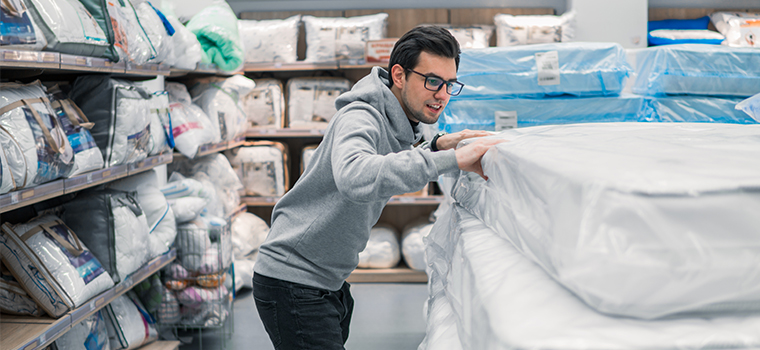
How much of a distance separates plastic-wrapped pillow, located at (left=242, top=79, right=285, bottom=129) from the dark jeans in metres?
2.62

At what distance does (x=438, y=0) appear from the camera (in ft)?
13.5

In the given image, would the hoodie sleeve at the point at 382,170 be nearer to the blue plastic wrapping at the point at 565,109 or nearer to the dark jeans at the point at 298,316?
the dark jeans at the point at 298,316

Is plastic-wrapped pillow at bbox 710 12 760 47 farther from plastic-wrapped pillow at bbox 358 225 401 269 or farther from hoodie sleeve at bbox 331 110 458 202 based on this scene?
hoodie sleeve at bbox 331 110 458 202

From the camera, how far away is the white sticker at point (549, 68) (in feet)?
6.54

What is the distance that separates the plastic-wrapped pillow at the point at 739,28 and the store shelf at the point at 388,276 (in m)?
2.74

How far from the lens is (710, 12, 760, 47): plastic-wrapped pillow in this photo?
3.54m

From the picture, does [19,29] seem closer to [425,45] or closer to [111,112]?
[111,112]

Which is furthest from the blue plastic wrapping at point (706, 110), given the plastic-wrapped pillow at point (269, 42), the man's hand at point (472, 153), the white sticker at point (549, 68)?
the plastic-wrapped pillow at point (269, 42)

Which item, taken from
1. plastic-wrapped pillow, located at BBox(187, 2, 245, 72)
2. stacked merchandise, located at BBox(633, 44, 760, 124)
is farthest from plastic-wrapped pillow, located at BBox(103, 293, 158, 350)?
stacked merchandise, located at BBox(633, 44, 760, 124)

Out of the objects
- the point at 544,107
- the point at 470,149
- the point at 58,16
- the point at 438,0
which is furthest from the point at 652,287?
the point at 438,0

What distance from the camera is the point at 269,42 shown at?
149 inches

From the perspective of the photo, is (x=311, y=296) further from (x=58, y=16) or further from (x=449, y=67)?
(x=58, y=16)

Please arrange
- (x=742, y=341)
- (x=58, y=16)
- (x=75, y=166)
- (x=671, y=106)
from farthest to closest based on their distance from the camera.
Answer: (x=671, y=106)
(x=75, y=166)
(x=58, y=16)
(x=742, y=341)

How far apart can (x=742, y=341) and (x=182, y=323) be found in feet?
8.64
